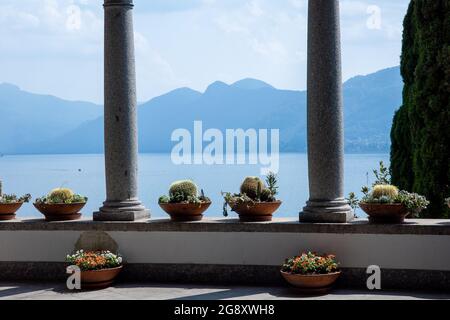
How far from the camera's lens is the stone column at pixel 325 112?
10406 millimetres

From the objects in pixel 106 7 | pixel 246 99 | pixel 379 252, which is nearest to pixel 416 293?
pixel 379 252

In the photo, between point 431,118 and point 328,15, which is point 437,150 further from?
point 328,15

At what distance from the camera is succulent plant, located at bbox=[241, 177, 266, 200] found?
1088cm

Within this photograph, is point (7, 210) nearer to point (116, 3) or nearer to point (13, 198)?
point (13, 198)

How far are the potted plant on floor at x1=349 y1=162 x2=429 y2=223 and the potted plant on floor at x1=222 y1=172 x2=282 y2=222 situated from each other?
4.76ft

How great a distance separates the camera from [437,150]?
44.9 ft

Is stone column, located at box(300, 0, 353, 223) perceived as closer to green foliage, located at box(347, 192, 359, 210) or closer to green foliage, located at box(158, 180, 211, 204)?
green foliage, located at box(347, 192, 359, 210)

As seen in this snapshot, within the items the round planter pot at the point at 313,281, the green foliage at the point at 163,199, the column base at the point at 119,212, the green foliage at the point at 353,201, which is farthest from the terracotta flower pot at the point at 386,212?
the column base at the point at 119,212

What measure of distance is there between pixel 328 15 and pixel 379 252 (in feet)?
12.2

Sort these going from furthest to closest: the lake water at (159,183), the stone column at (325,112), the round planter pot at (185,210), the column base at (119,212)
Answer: the lake water at (159,183) → the column base at (119,212) → the round planter pot at (185,210) → the stone column at (325,112)

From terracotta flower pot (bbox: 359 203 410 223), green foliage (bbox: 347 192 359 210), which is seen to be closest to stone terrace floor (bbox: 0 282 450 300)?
→ terracotta flower pot (bbox: 359 203 410 223)

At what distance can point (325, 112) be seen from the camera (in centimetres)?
1044

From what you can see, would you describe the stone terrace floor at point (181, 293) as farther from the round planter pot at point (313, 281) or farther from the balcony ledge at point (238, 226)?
the balcony ledge at point (238, 226)
